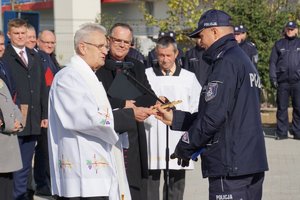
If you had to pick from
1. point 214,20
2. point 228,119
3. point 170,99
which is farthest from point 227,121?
point 170,99

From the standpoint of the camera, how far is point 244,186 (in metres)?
5.65

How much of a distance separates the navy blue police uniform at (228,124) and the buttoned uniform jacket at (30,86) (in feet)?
11.0

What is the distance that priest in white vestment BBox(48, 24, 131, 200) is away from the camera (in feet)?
17.9

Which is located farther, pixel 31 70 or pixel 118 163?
pixel 31 70

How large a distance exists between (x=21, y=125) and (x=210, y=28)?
107 inches

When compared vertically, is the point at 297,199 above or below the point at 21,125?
below

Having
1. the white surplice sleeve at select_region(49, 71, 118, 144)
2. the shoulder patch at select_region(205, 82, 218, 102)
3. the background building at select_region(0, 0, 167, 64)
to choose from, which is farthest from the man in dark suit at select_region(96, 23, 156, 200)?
the background building at select_region(0, 0, 167, 64)

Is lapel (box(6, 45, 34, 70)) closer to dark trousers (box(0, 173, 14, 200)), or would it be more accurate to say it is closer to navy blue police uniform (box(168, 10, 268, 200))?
dark trousers (box(0, 173, 14, 200))

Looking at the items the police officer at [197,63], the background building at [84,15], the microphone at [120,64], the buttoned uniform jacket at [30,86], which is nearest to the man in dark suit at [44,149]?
the buttoned uniform jacket at [30,86]

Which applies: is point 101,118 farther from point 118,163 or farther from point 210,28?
point 210,28

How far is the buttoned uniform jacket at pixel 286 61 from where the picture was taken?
14.0m

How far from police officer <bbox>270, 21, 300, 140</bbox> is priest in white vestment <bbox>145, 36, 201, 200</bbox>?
246 inches

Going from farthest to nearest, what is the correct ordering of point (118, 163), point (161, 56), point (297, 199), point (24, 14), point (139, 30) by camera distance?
point (139, 30)
point (24, 14)
point (297, 199)
point (161, 56)
point (118, 163)

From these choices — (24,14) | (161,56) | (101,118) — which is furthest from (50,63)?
(101,118)
